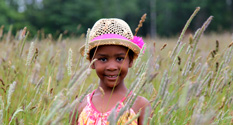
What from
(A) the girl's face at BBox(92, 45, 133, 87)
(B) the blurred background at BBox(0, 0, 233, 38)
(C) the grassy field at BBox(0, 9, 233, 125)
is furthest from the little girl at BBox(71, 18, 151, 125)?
(B) the blurred background at BBox(0, 0, 233, 38)

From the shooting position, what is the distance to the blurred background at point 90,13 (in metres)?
29.8

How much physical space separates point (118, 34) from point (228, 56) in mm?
642

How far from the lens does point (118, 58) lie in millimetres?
1695

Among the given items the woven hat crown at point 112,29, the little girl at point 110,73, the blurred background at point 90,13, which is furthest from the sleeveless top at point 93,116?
the blurred background at point 90,13

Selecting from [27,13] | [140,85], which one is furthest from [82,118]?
[27,13]

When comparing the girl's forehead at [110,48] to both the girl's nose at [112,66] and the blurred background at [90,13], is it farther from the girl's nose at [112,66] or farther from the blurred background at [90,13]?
the blurred background at [90,13]

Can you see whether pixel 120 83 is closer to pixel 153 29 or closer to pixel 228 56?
pixel 228 56

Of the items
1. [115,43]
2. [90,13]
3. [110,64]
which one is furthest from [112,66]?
[90,13]

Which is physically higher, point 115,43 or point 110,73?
point 115,43

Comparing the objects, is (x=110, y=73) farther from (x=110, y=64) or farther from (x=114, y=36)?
(x=114, y=36)

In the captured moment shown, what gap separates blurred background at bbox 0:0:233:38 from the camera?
29812 mm

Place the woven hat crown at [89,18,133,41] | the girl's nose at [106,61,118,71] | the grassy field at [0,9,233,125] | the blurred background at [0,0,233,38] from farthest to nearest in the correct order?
the blurred background at [0,0,233,38] < the woven hat crown at [89,18,133,41] < the girl's nose at [106,61,118,71] < the grassy field at [0,9,233,125]

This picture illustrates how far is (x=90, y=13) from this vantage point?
100 ft

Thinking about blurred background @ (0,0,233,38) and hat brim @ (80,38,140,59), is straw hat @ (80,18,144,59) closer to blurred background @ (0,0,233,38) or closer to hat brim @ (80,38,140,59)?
hat brim @ (80,38,140,59)
